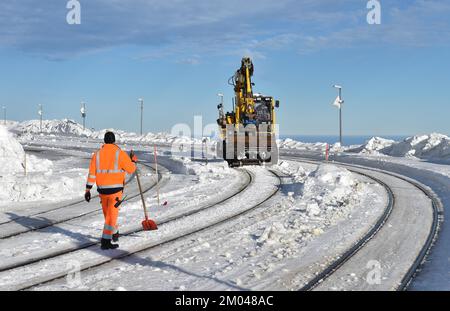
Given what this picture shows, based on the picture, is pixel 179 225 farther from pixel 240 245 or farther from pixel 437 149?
pixel 437 149

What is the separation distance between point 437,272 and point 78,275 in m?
4.82

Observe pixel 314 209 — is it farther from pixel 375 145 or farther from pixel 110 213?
pixel 375 145

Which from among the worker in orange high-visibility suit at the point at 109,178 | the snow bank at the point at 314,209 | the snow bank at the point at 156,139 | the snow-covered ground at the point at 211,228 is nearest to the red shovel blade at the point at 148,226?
the snow-covered ground at the point at 211,228

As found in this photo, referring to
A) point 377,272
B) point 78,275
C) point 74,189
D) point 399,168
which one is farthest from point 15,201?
point 399,168

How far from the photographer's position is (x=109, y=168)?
6.93 meters

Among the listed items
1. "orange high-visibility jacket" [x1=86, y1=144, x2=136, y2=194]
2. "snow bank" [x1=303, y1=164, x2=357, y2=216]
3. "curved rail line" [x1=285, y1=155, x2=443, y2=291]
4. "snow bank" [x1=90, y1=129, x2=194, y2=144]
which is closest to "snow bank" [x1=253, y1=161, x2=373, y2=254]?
"snow bank" [x1=303, y1=164, x2=357, y2=216]

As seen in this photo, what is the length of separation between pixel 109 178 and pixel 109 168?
0.16 metres

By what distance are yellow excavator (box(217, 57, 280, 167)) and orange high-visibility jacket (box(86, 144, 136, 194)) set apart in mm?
13770

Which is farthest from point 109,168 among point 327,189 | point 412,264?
point 327,189

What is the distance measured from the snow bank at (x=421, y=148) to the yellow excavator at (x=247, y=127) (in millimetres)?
13022

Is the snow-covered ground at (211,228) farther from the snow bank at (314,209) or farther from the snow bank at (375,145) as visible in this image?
the snow bank at (375,145)

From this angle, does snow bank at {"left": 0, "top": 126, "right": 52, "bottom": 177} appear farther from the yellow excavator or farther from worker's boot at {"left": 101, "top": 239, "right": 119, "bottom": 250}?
worker's boot at {"left": 101, "top": 239, "right": 119, "bottom": 250}

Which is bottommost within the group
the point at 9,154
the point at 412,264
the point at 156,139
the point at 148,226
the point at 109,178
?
the point at 412,264
